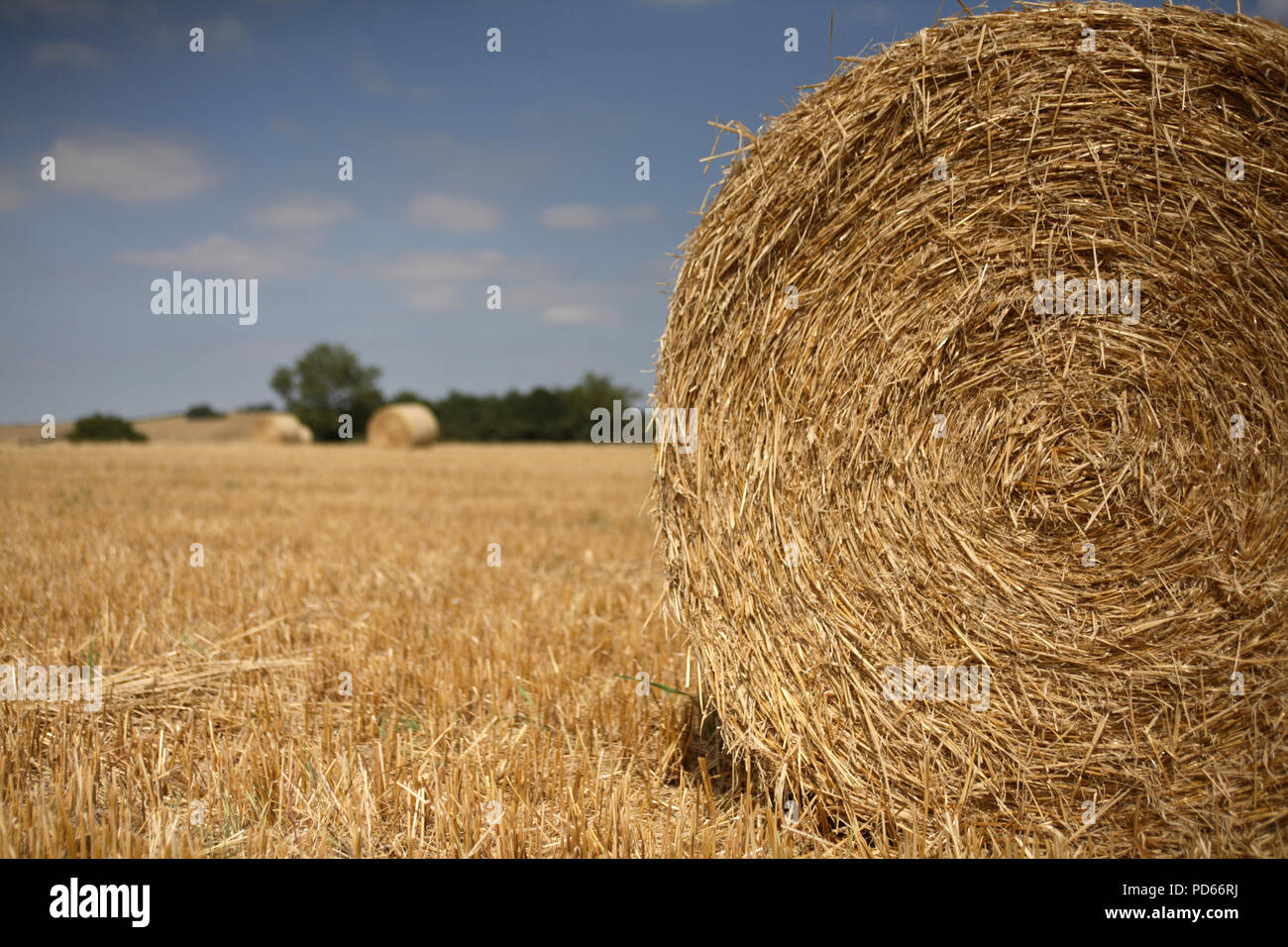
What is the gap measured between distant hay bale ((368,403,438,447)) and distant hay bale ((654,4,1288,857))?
82.4ft

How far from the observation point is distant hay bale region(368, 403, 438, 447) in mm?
26672

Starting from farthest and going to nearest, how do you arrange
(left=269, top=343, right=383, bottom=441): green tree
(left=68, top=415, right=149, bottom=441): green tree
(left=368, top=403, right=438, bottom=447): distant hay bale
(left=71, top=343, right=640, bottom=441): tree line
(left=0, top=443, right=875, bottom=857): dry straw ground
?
(left=269, top=343, right=383, bottom=441): green tree
(left=71, top=343, right=640, bottom=441): tree line
(left=68, top=415, right=149, bottom=441): green tree
(left=368, top=403, right=438, bottom=447): distant hay bale
(left=0, top=443, right=875, bottom=857): dry straw ground

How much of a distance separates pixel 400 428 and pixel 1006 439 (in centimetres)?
2595

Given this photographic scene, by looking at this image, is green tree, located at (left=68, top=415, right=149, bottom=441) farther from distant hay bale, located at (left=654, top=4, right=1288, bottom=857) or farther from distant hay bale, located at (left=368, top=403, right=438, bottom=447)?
distant hay bale, located at (left=654, top=4, right=1288, bottom=857)

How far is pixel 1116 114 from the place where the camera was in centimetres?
272

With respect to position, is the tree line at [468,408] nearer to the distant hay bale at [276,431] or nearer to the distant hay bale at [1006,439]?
the distant hay bale at [276,431]

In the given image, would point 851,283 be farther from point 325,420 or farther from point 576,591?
point 325,420

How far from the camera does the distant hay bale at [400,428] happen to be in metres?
26.7

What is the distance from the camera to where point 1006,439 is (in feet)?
9.89

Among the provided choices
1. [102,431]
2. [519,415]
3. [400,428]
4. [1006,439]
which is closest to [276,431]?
[400,428]

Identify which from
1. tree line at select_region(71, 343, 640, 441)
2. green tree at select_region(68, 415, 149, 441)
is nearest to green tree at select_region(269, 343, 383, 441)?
tree line at select_region(71, 343, 640, 441)

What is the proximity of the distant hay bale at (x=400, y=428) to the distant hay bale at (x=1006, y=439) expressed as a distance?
2510 centimetres

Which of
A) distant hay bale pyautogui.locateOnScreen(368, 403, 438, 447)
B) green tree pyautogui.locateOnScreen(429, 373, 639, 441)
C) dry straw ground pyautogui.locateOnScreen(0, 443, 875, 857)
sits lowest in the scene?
dry straw ground pyautogui.locateOnScreen(0, 443, 875, 857)
